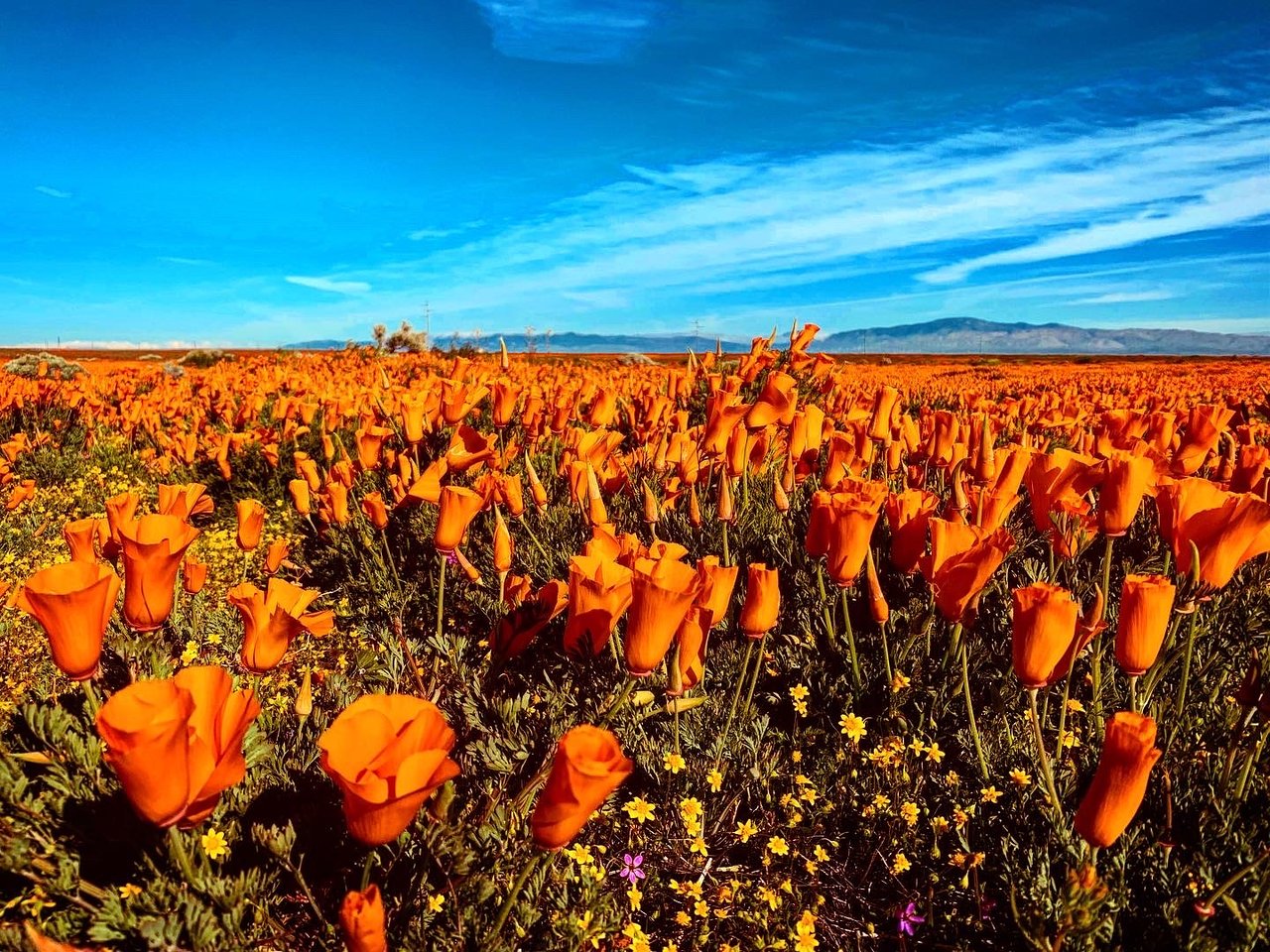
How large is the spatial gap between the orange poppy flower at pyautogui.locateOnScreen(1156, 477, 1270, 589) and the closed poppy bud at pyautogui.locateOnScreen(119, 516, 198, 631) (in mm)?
2112

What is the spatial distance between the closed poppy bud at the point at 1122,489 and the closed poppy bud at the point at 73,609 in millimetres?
2200

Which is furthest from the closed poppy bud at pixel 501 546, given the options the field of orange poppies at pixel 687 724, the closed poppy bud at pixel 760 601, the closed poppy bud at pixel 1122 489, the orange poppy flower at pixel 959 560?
the closed poppy bud at pixel 1122 489

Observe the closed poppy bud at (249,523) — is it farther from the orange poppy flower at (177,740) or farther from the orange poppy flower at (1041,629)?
the orange poppy flower at (1041,629)

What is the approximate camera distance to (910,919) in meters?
1.52

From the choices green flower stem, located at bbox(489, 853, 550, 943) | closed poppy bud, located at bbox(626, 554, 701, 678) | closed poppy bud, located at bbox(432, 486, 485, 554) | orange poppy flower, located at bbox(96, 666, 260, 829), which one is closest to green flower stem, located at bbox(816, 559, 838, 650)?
closed poppy bud, located at bbox(626, 554, 701, 678)

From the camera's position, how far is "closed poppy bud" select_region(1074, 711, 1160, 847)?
1.01m

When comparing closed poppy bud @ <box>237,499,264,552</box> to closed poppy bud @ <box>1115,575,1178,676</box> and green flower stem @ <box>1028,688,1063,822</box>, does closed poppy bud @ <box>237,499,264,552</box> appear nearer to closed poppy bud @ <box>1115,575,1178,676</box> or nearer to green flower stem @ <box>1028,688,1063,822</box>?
green flower stem @ <box>1028,688,1063,822</box>

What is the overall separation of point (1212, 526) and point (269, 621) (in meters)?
2.03

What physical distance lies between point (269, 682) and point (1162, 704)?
2.74 metres

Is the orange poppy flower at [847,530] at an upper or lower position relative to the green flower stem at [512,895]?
upper

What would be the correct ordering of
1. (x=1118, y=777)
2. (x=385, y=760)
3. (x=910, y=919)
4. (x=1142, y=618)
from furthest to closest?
(x=910, y=919), (x=1142, y=618), (x=1118, y=777), (x=385, y=760)

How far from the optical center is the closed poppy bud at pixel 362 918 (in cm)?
93

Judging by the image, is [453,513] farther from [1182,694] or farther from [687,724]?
[1182,694]

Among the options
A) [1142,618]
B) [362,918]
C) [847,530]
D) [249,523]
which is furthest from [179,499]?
[1142,618]
